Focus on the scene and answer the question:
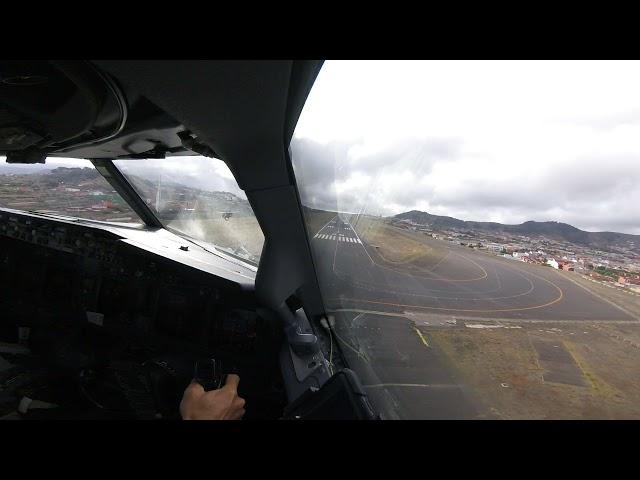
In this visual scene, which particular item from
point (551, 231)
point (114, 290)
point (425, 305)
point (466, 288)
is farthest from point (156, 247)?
point (551, 231)

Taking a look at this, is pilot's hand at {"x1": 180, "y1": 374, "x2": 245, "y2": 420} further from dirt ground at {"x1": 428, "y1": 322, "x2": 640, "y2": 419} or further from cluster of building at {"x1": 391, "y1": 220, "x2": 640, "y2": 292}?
cluster of building at {"x1": 391, "y1": 220, "x2": 640, "y2": 292}

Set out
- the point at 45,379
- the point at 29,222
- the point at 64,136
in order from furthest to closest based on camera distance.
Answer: the point at 29,222
the point at 45,379
the point at 64,136

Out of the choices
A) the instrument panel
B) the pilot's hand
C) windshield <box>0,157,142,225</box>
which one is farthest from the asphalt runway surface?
windshield <box>0,157,142,225</box>

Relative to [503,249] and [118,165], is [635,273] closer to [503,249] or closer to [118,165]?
[503,249]

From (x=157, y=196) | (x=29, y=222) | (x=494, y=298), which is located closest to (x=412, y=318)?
(x=494, y=298)

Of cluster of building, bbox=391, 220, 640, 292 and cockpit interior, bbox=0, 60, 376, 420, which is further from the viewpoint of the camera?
cockpit interior, bbox=0, 60, 376, 420

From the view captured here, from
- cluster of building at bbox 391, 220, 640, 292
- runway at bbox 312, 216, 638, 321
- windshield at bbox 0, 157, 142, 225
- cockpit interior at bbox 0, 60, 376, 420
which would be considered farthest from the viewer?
windshield at bbox 0, 157, 142, 225

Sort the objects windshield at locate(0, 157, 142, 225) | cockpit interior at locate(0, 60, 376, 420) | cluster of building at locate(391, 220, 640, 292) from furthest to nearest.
→ windshield at locate(0, 157, 142, 225)
cockpit interior at locate(0, 60, 376, 420)
cluster of building at locate(391, 220, 640, 292)
